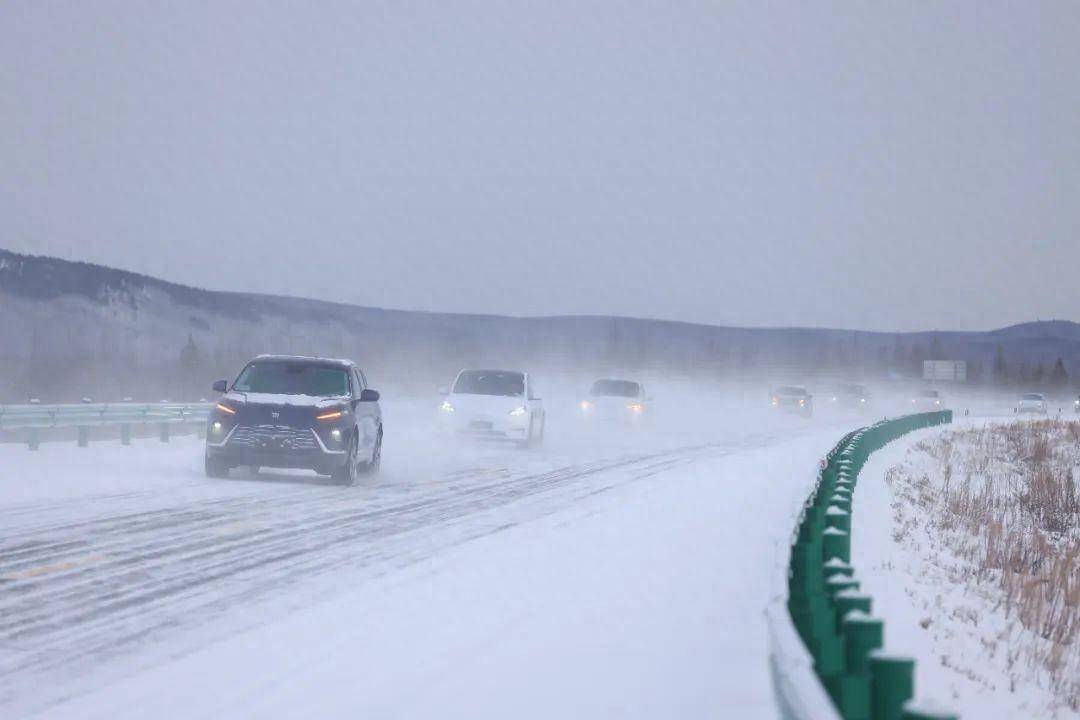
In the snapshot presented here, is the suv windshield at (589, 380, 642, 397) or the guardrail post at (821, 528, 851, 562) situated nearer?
the guardrail post at (821, 528, 851, 562)

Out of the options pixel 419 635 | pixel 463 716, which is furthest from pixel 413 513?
pixel 463 716

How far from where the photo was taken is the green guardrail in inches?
155

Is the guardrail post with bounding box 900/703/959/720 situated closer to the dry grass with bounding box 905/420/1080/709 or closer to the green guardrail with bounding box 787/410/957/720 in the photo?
the green guardrail with bounding box 787/410/957/720

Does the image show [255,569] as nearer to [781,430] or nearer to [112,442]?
[112,442]

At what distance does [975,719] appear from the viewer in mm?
7812

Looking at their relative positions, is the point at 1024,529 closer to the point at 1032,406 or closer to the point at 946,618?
the point at 946,618

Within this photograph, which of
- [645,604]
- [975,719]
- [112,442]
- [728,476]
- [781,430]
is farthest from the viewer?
[781,430]

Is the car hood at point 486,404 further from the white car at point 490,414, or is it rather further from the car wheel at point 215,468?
the car wheel at point 215,468

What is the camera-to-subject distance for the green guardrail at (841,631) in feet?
12.9

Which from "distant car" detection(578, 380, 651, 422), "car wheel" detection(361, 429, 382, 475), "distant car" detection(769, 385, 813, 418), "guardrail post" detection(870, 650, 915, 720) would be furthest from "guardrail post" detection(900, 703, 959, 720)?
"distant car" detection(769, 385, 813, 418)

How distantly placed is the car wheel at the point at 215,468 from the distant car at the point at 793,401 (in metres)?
50.4

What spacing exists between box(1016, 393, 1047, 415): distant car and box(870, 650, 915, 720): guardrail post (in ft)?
267

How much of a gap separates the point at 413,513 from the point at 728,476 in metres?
10.2

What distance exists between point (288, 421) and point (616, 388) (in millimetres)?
26526
